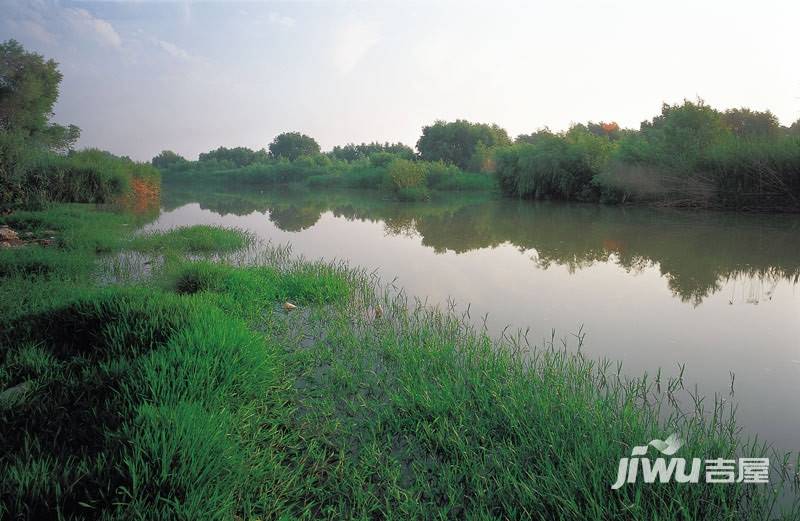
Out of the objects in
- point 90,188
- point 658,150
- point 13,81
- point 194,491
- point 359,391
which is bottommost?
point 359,391

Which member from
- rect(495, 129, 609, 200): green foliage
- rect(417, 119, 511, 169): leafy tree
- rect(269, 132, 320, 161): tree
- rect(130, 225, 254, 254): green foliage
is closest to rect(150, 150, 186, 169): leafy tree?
rect(269, 132, 320, 161): tree

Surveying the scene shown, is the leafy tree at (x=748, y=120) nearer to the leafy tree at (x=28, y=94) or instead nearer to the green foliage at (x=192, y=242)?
the green foliage at (x=192, y=242)

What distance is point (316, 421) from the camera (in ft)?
10.5

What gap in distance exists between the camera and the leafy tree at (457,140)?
61.3 meters

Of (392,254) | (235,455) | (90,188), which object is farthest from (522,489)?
(90,188)

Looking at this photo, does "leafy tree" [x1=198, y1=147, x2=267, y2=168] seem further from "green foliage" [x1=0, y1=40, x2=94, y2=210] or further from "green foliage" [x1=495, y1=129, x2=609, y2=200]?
"green foliage" [x1=495, y1=129, x2=609, y2=200]

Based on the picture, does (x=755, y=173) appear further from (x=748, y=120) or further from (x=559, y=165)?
(x=748, y=120)

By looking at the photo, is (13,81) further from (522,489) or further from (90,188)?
(522,489)

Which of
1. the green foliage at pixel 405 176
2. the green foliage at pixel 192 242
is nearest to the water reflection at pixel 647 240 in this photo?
the green foliage at pixel 192 242

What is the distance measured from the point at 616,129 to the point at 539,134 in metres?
29.8

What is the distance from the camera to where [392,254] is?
10.5 metres

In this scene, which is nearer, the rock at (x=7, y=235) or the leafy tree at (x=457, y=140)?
the rock at (x=7, y=235)

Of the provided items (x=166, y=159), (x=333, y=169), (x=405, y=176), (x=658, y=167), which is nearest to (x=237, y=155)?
(x=166, y=159)

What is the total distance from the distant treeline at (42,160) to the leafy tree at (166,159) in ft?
175
